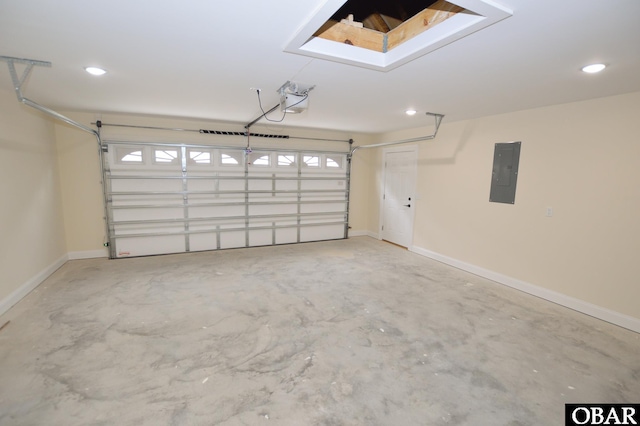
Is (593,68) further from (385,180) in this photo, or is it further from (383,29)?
(385,180)

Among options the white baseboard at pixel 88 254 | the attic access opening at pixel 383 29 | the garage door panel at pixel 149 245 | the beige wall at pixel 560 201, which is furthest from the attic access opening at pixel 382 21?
the white baseboard at pixel 88 254

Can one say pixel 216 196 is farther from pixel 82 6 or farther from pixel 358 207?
pixel 82 6

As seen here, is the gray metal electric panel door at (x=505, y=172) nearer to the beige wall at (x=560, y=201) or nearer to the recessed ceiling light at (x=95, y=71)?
the beige wall at (x=560, y=201)

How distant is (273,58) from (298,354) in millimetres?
2415

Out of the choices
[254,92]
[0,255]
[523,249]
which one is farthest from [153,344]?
[523,249]

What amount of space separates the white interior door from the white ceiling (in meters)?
1.96

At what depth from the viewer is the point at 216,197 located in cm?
556

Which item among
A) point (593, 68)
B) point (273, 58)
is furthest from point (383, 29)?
point (593, 68)

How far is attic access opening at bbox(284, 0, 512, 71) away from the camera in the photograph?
160 centimetres

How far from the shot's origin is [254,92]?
323 centimetres

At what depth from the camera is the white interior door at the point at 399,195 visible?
18.8 ft

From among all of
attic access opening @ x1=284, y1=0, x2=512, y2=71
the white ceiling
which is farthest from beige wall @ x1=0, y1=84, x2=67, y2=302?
attic access opening @ x1=284, y1=0, x2=512, y2=71

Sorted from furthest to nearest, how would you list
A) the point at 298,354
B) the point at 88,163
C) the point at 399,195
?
the point at 399,195 < the point at 88,163 < the point at 298,354

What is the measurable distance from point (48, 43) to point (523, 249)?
5271mm
